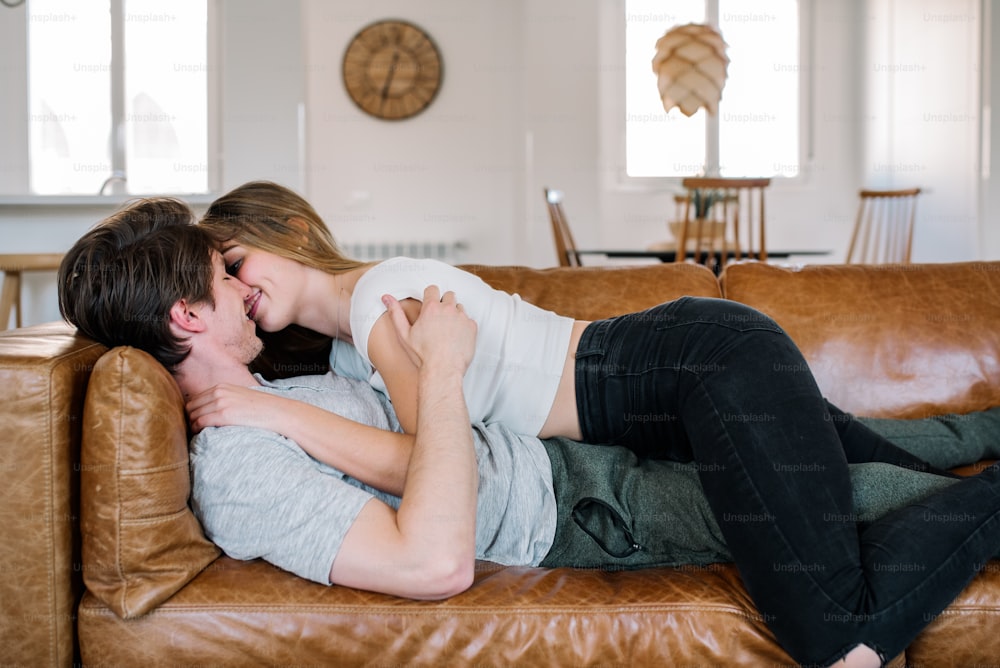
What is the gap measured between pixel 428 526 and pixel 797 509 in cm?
47

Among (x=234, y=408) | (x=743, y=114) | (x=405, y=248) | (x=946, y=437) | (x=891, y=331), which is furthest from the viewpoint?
(x=743, y=114)

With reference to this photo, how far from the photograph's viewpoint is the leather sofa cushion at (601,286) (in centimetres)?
183

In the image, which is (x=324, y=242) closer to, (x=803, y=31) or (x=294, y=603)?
(x=294, y=603)

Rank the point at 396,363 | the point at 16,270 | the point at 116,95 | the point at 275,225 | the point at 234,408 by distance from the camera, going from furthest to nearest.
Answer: the point at 116,95 < the point at 16,270 < the point at 275,225 < the point at 396,363 < the point at 234,408

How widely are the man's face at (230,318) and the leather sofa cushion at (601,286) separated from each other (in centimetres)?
66

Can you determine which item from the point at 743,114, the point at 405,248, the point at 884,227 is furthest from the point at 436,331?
the point at 743,114

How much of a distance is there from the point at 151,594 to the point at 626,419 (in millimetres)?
743

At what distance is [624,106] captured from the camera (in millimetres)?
5957

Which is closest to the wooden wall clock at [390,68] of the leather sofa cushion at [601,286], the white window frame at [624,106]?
the white window frame at [624,106]

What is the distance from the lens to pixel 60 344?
1.15 m

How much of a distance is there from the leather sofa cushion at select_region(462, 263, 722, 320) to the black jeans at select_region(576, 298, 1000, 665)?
0.52 metres

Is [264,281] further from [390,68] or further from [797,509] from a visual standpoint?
[390,68]

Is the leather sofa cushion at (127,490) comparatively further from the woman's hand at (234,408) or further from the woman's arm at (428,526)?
the woman's arm at (428,526)

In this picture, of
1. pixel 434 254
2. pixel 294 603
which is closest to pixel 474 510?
pixel 294 603
